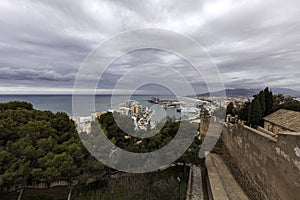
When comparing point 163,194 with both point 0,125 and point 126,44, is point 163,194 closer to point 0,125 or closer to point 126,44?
point 126,44

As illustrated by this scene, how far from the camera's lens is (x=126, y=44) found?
512 centimetres

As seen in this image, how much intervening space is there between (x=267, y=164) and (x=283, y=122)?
4.83m

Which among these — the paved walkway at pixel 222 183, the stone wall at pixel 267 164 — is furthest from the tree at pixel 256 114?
the stone wall at pixel 267 164

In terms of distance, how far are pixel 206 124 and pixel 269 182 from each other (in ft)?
23.5

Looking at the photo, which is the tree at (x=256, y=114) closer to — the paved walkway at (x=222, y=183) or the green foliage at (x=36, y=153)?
the paved walkway at (x=222, y=183)

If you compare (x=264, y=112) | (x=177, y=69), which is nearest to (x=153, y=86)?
(x=177, y=69)

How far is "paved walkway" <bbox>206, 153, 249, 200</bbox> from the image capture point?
5242 mm

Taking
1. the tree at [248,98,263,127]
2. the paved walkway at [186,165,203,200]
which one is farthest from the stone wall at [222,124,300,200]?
the tree at [248,98,263,127]

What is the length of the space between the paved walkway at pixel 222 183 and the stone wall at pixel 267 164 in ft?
0.76

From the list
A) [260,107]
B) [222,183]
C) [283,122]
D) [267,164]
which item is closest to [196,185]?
[222,183]

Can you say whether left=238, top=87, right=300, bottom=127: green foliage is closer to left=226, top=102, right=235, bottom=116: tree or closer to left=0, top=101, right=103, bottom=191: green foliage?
left=226, top=102, right=235, bottom=116: tree

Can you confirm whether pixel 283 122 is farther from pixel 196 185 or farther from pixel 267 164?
pixel 267 164

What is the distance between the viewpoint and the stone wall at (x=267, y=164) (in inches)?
111

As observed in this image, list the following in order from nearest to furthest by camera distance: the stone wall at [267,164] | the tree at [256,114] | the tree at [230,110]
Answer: the stone wall at [267,164]
the tree at [256,114]
the tree at [230,110]
